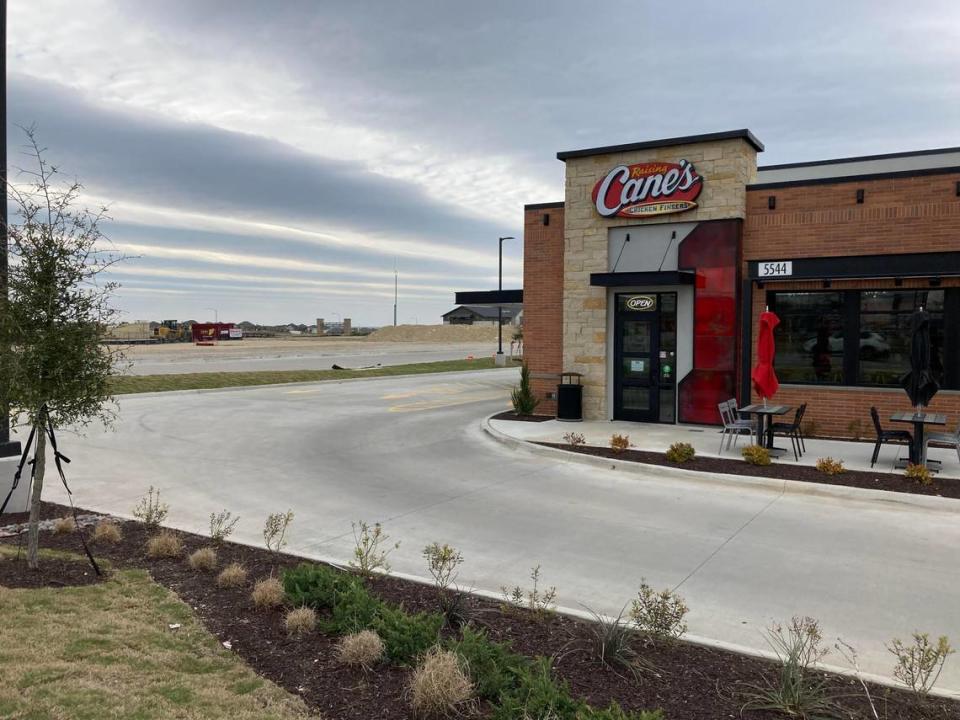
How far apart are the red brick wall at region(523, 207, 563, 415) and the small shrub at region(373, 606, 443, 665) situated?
13.4m

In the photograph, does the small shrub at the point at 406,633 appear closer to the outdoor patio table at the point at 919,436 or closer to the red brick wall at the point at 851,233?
the outdoor patio table at the point at 919,436

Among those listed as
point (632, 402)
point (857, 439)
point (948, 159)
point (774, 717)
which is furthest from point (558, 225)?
point (774, 717)

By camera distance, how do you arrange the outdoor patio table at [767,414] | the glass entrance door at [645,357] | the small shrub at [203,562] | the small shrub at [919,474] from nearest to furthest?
the small shrub at [203,562] < the small shrub at [919,474] < the outdoor patio table at [767,414] < the glass entrance door at [645,357]

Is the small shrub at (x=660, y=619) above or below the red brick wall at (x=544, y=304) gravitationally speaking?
below

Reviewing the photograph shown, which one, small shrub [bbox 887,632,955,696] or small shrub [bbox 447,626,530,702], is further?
small shrub [bbox 447,626,530,702]

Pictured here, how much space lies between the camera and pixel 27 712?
150 inches

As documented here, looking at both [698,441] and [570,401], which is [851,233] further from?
[570,401]

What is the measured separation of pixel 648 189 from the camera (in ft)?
54.3

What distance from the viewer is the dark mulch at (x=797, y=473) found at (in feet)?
32.4

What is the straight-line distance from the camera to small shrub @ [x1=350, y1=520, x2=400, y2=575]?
248 inches

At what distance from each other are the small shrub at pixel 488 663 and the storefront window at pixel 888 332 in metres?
12.6

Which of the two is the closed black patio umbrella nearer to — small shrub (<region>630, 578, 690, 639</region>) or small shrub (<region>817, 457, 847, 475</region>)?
small shrub (<region>817, 457, 847, 475</region>)

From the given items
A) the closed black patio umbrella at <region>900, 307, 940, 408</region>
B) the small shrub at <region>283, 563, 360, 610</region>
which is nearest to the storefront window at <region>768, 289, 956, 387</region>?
the closed black patio umbrella at <region>900, 307, 940, 408</region>

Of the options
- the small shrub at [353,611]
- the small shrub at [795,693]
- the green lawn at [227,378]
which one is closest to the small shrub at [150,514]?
the small shrub at [353,611]
